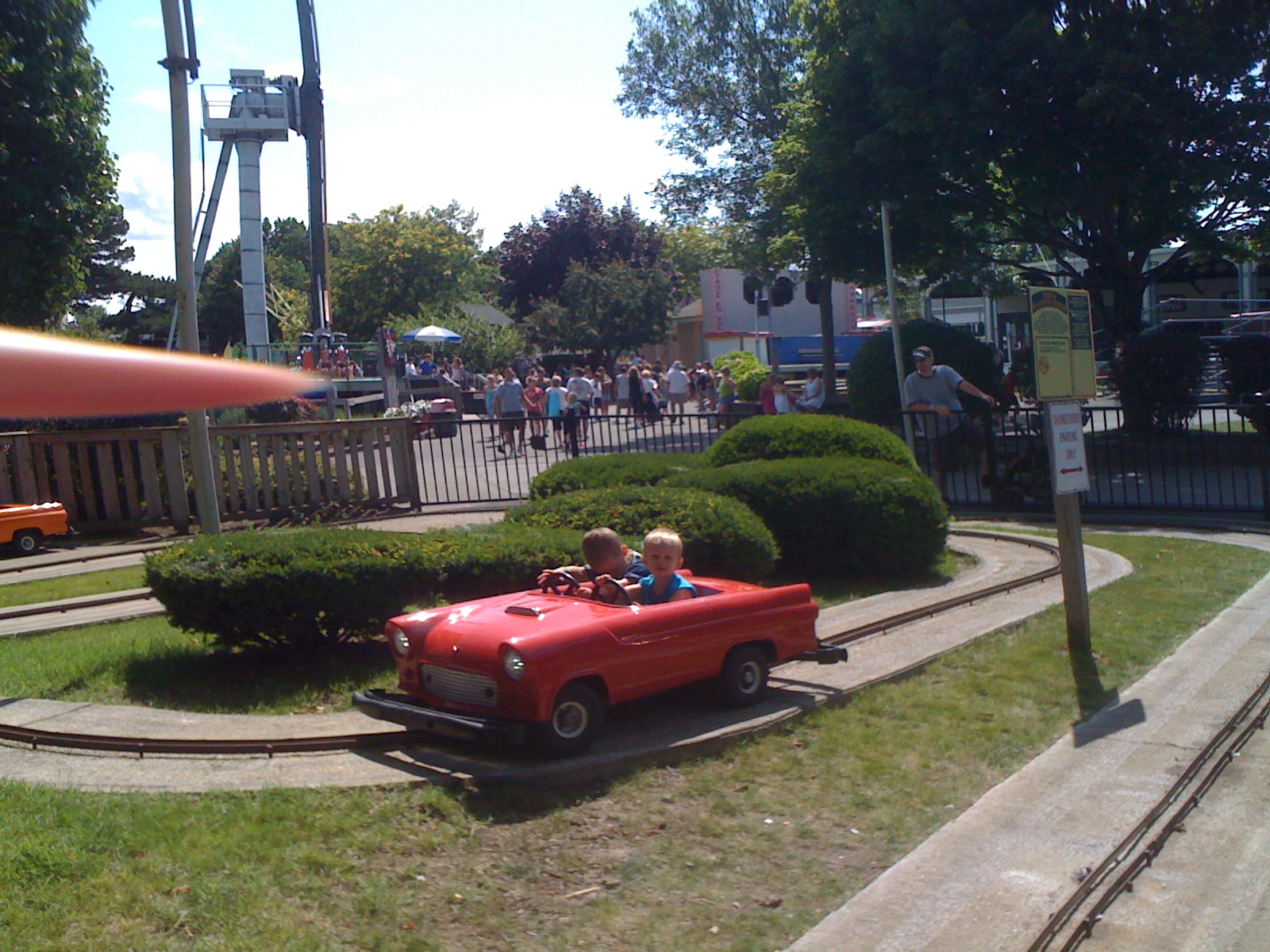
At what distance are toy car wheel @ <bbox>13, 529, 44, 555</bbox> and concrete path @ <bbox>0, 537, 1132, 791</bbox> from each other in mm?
6686

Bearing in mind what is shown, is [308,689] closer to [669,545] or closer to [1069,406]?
[669,545]

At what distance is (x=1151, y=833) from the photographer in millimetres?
5059

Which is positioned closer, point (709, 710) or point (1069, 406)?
point (709, 710)

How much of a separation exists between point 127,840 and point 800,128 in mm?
21696

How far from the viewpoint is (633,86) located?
36.4 metres

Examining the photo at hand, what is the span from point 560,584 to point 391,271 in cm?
6006

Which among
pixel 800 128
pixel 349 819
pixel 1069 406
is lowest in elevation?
pixel 349 819

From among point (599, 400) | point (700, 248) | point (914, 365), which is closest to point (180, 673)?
point (914, 365)

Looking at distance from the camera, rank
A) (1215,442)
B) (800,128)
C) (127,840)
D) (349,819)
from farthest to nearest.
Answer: (800,128) < (1215,442) < (349,819) < (127,840)

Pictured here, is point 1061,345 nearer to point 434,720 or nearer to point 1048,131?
point 434,720

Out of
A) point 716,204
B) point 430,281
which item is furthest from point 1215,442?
point 430,281

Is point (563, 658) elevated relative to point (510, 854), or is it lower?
elevated

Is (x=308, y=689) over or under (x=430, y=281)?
under

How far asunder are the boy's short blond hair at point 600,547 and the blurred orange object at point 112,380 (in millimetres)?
5046
